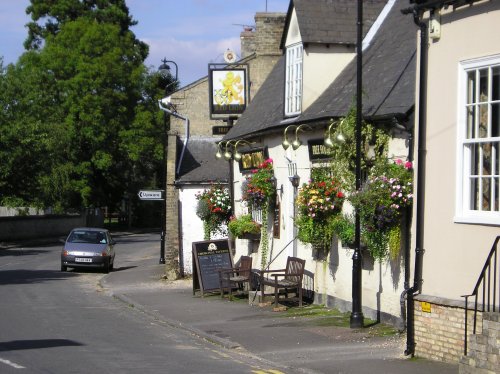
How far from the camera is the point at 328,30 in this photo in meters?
19.2

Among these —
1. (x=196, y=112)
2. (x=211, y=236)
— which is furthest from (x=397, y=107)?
(x=196, y=112)

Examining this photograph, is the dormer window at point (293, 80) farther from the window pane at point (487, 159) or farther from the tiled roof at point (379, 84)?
the window pane at point (487, 159)

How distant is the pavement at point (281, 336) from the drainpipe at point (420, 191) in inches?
19.2

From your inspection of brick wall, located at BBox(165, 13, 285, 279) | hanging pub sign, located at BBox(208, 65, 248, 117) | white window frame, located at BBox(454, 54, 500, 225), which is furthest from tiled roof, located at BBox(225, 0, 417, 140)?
hanging pub sign, located at BBox(208, 65, 248, 117)

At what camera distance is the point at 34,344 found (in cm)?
1359

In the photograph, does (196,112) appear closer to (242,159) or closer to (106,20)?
(242,159)

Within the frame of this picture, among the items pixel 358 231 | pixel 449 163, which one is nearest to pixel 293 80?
pixel 358 231

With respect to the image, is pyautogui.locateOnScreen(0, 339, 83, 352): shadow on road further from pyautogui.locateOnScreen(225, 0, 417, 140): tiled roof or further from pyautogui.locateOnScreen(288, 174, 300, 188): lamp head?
pyautogui.locateOnScreen(288, 174, 300, 188): lamp head

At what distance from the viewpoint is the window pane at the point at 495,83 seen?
11086mm

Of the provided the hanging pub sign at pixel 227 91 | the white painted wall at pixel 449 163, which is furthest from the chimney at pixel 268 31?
the white painted wall at pixel 449 163

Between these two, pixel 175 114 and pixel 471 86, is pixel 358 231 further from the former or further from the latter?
pixel 175 114

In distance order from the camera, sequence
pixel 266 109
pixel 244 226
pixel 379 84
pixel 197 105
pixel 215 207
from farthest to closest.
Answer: pixel 197 105 < pixel 215 207 < pixel 266 109 < pixel 244 226 < pixel 379 84

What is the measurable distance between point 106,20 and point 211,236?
1658 inches

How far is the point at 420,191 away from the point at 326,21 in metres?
8.09
